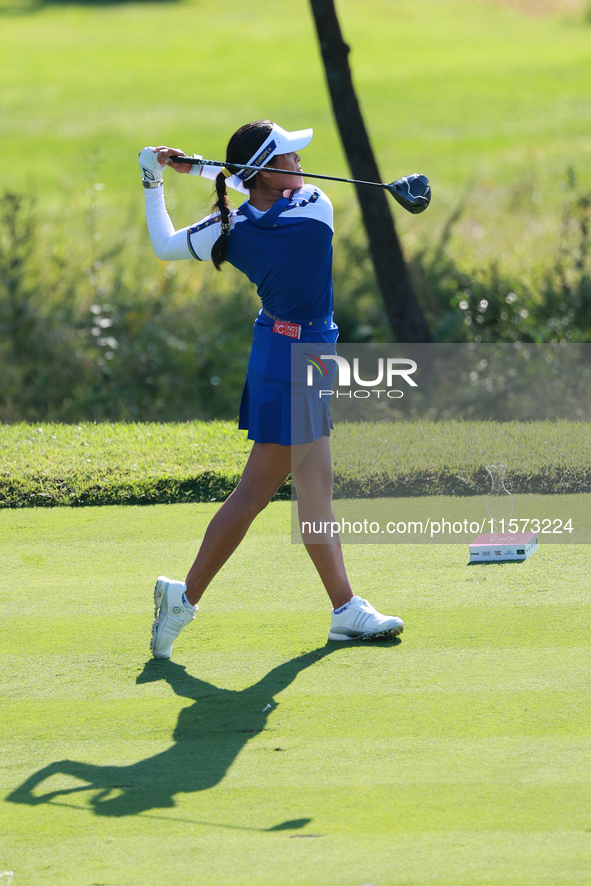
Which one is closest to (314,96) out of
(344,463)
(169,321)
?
(169,321)

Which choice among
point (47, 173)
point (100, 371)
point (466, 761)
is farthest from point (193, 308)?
point (47, 173)

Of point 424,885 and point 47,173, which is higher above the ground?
point 47,173

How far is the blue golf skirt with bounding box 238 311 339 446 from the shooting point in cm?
418

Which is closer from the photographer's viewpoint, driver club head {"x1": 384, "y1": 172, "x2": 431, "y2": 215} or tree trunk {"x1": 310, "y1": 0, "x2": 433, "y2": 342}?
driver club head {"x1": 384, "y1": 172, "x2": 431, "y2": 215}

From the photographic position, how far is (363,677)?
3955 millimetres

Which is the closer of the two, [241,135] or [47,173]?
[241,135]

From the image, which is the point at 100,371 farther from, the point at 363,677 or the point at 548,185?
the point at 548,185

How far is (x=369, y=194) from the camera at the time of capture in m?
10.7

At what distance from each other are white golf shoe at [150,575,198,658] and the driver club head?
5.57 ft

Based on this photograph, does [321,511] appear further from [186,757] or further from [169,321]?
[169,321]

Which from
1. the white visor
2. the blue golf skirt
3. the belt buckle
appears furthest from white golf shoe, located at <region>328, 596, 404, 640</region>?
the white visor

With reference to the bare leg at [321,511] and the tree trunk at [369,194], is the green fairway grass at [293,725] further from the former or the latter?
the tree trunk at [369,194]

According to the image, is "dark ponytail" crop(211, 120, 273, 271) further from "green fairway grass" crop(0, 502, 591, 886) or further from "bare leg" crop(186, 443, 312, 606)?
"green fairway grass" crop(0, 502, 591, 886)

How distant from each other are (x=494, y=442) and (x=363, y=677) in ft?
9.84
